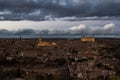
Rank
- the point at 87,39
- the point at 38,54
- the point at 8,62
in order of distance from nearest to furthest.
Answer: the point at 8,62 < the point at 38,54 < the point at 87,39

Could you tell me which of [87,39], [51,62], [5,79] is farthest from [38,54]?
[87,39]

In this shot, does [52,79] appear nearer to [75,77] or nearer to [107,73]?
[75,77]

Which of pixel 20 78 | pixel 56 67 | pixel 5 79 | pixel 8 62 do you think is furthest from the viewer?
pixel 8 62

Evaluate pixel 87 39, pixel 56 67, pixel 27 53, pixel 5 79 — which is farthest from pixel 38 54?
pixel 87 39

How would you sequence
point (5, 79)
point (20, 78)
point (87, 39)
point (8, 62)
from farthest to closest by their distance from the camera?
point (87, 39) → point (8, 62) → point (20, 78) → point (5, 79)

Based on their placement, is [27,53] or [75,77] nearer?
[75,77]

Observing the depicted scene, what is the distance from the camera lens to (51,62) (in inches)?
2347

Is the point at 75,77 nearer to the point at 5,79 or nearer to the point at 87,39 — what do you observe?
the point at 5,79

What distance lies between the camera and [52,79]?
1508 inches

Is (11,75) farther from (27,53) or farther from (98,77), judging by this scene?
(27,53)

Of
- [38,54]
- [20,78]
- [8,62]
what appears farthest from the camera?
[38,54]

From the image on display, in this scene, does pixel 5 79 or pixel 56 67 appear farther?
pixel 56 67

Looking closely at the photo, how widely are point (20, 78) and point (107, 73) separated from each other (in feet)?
30.6

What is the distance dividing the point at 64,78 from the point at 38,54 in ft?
107
